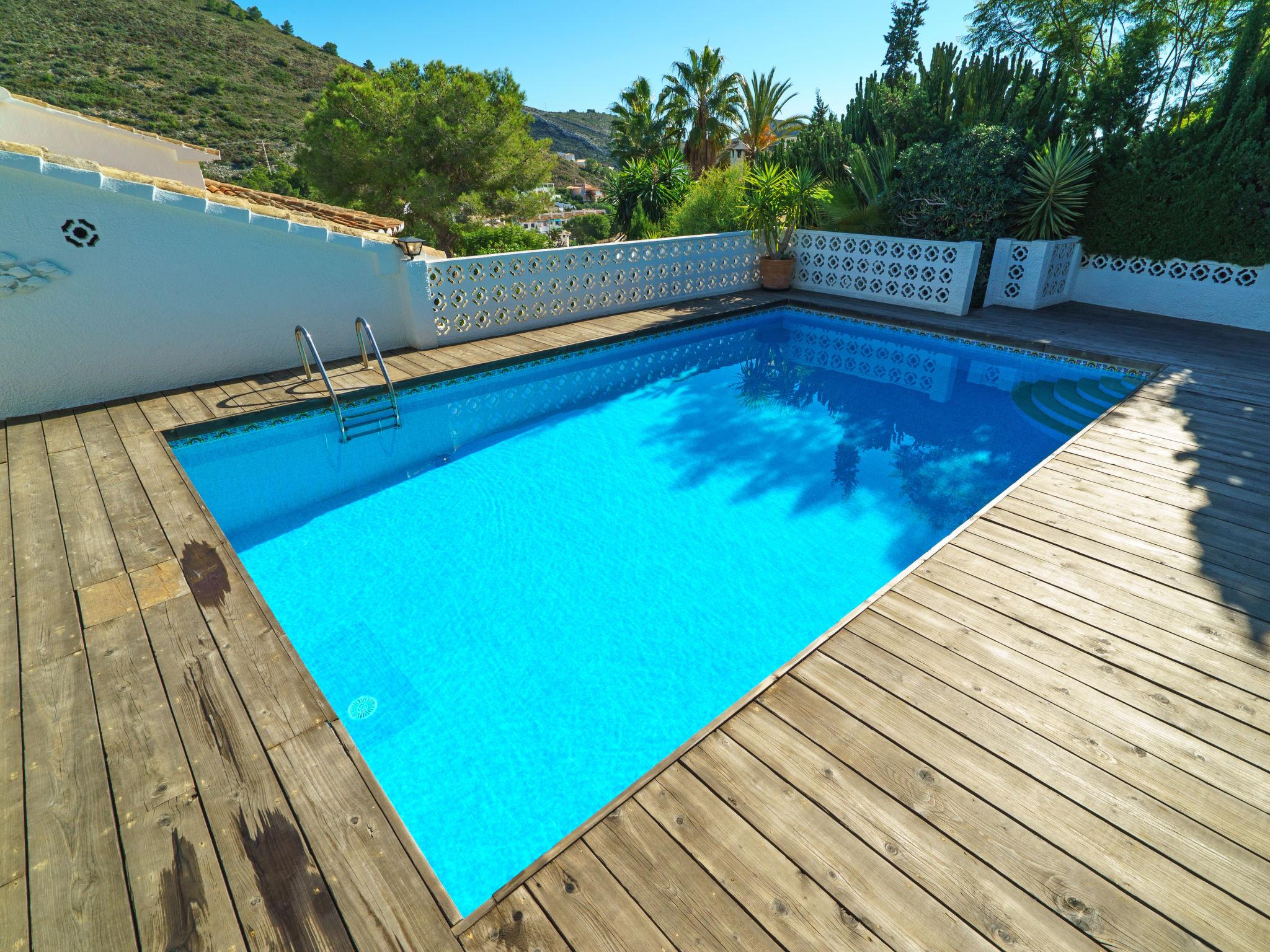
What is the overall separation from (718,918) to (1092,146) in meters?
11.1

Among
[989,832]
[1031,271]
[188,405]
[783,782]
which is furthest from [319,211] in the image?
[1031,271]

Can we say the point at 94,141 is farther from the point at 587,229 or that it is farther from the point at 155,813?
the point at 587,229

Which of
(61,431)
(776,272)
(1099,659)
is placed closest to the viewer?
(1099,659)

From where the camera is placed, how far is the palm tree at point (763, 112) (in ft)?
69.5

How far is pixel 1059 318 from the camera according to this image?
28.0ft

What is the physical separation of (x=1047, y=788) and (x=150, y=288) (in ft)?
24.0

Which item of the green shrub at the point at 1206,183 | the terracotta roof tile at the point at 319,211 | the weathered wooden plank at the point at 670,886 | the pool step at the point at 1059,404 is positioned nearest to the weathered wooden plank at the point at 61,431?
the terracotta roof tile at the point at 319,211

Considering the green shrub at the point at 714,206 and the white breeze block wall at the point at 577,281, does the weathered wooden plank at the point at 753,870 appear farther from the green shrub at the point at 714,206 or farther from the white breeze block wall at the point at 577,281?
the green shrub at the point at 714,206

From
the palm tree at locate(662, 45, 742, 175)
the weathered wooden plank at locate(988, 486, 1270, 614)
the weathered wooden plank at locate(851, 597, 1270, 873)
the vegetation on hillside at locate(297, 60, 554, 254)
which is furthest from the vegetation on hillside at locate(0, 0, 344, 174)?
the weathered wooden plank at locate(851, 597, 1270, 873)

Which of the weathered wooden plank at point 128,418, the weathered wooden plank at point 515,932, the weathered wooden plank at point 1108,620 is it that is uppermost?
the weathered wooden plank at point 1108,620

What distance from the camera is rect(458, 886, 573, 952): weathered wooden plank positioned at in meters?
1.62

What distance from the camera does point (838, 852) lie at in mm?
1851

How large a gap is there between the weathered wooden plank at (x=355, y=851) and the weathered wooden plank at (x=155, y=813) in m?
0.25

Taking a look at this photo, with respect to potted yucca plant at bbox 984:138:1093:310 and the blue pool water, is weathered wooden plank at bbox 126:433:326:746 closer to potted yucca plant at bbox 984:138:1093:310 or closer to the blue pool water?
the blue pool water
